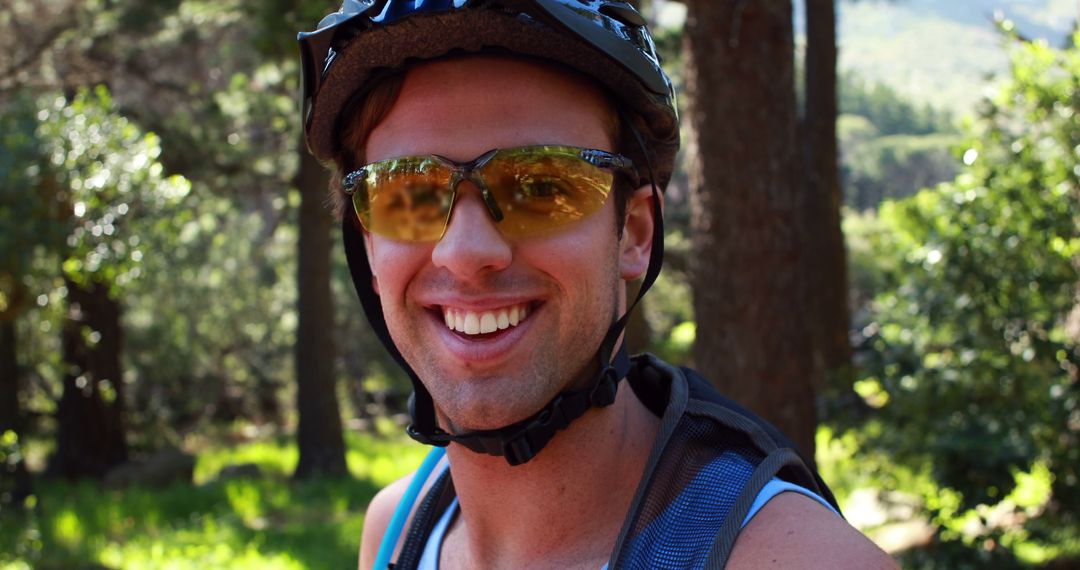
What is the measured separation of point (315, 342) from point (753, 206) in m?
9.26

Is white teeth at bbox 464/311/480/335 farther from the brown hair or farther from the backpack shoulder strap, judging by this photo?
the backpack shoulder strap

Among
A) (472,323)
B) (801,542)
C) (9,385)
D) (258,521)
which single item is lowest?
(258,521)

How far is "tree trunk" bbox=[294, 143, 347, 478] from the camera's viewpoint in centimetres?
1266

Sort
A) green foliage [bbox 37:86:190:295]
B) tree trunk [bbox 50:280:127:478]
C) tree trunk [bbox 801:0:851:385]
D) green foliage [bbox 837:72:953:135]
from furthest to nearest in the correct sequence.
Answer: green foliage [bbox 837:72:953:135] < tree trunk [bbox 50:280:127:478] < tree trunk [bbox 801:0:851:385] < green foliage [bbox 37:86:190:295]

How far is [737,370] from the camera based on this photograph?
4852 mm

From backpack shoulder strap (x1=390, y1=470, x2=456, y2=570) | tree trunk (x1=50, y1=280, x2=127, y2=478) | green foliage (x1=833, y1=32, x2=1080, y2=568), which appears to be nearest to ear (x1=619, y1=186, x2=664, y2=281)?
backpack shoulder strap (x1=390, y1=470, x2=456, y2=570)

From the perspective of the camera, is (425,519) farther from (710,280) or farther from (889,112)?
(889,112)

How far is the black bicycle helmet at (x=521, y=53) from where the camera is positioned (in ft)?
5.91

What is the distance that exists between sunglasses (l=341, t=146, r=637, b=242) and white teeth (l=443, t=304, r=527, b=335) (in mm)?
135

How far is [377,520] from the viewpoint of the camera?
2.32 metres

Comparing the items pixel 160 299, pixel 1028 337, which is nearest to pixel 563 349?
pixel 1028 337

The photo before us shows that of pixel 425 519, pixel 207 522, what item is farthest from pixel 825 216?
pixel 425 519

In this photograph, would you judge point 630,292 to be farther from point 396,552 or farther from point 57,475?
point 57,475

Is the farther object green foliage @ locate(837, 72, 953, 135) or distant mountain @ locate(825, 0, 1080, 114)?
distant mountain @ locate(825, 0, 1080, 114)
